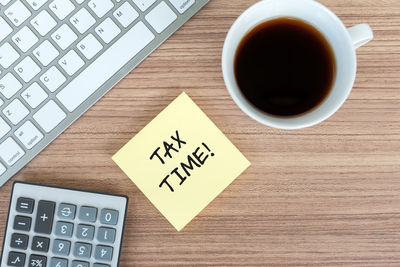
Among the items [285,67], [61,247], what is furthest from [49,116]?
[285,67]

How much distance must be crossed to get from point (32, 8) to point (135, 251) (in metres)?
0.26

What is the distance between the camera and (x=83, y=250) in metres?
0.46

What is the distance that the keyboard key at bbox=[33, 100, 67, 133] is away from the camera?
1.51 feet

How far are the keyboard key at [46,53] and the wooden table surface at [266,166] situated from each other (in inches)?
2.5

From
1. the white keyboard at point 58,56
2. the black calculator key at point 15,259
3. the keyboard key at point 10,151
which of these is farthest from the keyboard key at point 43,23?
the black calculator key at point 15,259

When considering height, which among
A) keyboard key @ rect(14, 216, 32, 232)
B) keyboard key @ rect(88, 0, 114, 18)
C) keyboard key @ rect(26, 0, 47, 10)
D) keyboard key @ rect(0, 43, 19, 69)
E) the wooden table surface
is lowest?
the wooden table surface

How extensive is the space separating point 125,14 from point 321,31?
0.19 m

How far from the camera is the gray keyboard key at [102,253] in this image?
1.50 feet

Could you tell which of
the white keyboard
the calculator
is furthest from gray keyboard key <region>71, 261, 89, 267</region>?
the white keyboard

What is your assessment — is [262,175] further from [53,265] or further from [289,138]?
[53,265]

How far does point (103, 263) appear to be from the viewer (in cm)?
46

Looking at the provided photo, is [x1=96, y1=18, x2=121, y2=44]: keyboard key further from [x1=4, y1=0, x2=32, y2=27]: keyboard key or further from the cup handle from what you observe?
the cup handle


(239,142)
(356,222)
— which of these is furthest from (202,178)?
(356,222)

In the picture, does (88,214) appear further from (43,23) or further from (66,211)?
(43,23)
